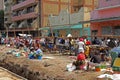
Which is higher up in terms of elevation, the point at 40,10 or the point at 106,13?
the point at 40,10

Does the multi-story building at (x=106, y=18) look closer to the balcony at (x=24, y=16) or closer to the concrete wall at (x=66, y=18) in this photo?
the concrete wall at (x=66, y=18)

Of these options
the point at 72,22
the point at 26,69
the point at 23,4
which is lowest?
the point at 26,69

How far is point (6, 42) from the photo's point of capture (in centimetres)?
4588

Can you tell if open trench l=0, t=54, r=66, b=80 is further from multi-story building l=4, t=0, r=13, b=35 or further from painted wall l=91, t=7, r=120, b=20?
multi-story building l=4, t=0, r=13, b=35

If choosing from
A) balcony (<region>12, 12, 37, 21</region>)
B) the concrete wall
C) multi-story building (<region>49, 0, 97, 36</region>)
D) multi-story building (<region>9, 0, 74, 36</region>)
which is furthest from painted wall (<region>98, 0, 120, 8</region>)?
balcony (<region>12, 12, 37, 21</region>)

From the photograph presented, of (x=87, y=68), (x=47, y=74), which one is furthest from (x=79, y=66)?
(x=47, y=74)

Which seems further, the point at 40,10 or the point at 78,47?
the point at 40,10

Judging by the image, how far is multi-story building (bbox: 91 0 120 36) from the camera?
2797 cm

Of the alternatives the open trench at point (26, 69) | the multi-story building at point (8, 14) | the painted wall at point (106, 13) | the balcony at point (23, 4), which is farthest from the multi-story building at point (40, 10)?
the open trench at point (26, 69)

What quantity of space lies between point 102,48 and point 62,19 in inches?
1004

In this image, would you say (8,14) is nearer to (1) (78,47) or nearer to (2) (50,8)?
(2) (50,8)

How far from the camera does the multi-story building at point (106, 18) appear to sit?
28.0 m

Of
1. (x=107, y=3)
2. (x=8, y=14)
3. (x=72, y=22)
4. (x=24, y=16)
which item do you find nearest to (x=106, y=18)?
(x=107, y=3)

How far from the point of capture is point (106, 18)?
93.2ft
